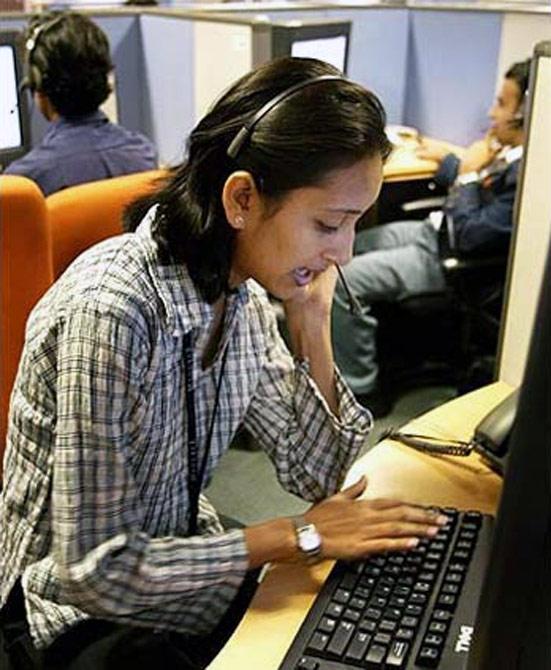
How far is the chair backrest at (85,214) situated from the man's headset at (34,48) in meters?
0.67

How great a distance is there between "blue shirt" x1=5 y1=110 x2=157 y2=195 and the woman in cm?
121

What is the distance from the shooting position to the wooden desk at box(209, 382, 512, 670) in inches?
30.9

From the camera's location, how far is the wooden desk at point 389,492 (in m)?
0.78

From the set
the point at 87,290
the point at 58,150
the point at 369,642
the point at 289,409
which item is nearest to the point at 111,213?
the point at 58,150

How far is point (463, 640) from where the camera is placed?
2.50 ft

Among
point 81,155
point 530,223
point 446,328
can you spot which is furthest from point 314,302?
point 446,328

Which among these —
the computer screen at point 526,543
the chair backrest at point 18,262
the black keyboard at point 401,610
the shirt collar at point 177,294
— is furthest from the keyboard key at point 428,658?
the chair backrest at point 18,262

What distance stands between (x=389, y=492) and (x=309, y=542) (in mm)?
168

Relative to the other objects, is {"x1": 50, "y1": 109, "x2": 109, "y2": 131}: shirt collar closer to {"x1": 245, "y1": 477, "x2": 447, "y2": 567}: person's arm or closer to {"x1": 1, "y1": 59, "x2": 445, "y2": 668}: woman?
{"x1": 1, "y1": 59, "x2": 445, "y2": 668}: woman

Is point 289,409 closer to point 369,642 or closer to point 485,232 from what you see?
point 369,642

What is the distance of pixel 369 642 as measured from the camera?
0.76 metres

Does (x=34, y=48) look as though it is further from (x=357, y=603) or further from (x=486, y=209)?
(x=357, y=603)

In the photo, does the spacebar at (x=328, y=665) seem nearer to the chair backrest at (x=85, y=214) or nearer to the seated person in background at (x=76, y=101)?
the chair backrest at (x=85, y=214)

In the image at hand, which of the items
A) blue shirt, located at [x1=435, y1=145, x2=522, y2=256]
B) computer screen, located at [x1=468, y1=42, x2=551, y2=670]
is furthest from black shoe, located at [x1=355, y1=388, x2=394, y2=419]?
computer screen, located at [x1=468, y1=42, x2=551, y2=670]
